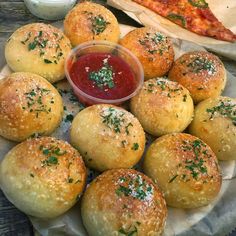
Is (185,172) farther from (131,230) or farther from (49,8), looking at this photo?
(49,8)

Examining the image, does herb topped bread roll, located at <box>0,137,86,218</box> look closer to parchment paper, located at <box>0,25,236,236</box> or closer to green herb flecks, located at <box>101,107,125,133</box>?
parchment paper, located at <box>0,25,236,236</box>

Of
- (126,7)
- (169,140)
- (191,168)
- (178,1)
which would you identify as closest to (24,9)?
(126,7)

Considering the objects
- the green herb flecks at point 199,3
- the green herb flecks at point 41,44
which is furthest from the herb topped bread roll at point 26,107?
the green herb flecks at point 199,3

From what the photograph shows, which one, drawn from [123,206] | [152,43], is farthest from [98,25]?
[123,206]

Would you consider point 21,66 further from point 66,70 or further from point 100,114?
point 100,114

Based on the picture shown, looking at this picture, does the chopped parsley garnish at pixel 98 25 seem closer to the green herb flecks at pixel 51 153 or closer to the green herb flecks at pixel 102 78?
the green herb flecks at pixel 102 78
